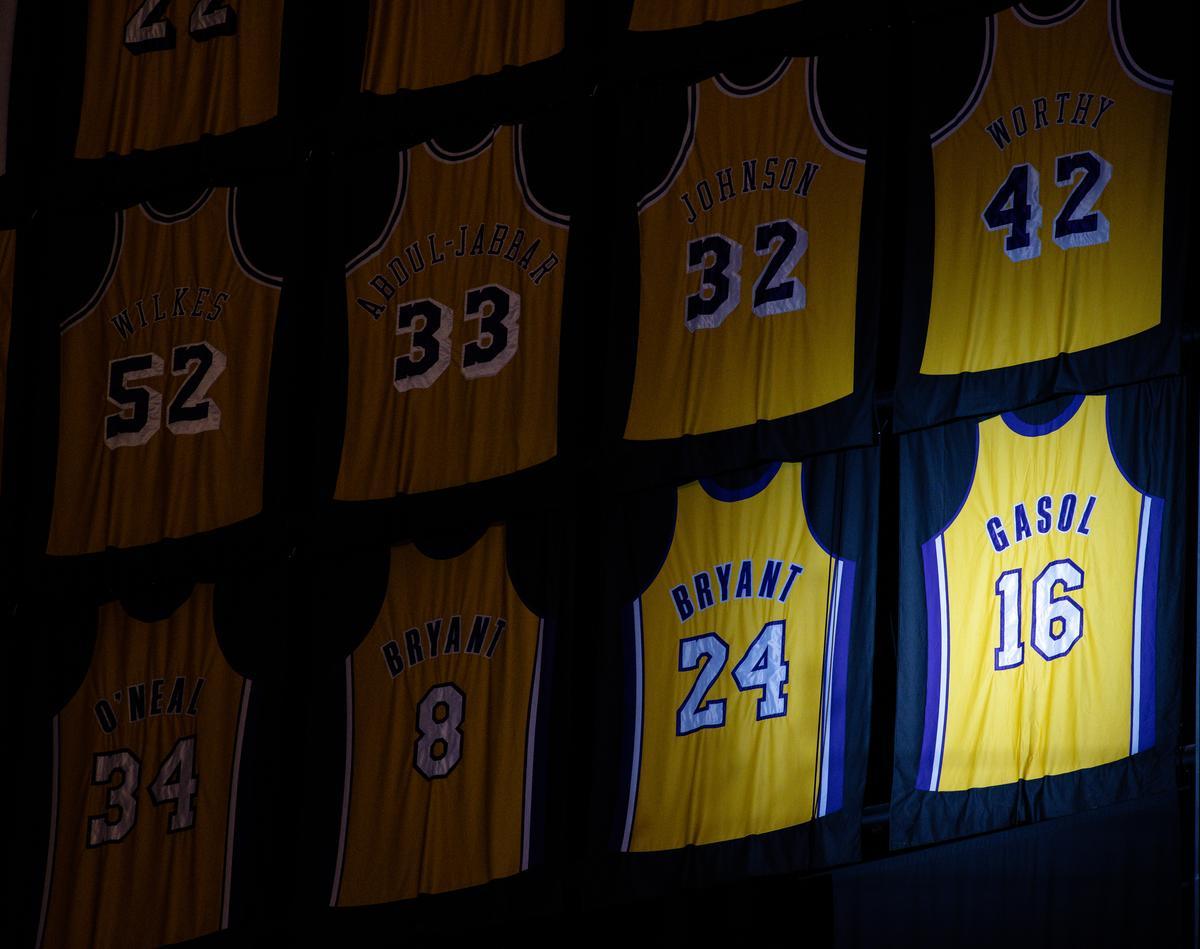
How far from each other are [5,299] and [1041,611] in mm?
9129

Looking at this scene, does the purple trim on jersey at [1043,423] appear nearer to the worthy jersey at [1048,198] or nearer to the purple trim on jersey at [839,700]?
the worthy jersey at [1048,198]

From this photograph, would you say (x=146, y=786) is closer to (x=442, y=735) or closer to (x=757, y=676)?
(x=442, y=735)

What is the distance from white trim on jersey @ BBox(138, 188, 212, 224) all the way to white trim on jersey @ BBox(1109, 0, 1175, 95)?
7.30 metres

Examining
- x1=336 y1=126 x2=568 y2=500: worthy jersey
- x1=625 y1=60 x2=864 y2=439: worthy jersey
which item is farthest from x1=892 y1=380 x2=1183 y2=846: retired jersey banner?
x1=336 y1=126 x2=568 y2=500: worthy jersey

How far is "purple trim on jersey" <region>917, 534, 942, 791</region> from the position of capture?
1102cm

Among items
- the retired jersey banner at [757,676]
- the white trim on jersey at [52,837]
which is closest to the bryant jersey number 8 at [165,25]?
the white trim on jersey at [52,837]

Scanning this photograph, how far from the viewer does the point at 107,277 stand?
580 inches

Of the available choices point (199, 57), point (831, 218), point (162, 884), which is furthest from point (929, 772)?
point (199, 57)

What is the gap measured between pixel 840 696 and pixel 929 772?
0.79m

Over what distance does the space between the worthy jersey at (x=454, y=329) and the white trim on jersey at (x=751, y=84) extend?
5.22 ft

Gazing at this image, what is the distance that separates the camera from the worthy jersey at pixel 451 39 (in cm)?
1374

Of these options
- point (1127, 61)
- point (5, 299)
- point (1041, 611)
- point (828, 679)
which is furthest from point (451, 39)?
point (1041, 611)

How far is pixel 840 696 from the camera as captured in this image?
1146 cm

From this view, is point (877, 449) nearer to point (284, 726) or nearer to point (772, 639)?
point (772, 639)
